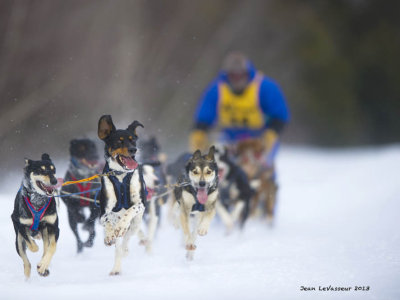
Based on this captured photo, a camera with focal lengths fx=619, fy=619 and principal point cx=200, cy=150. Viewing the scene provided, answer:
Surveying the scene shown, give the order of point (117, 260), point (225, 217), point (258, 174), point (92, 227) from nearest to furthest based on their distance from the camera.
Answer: point (117, 260)
point (92, 227)
point (225, 217)
point (258, 174)

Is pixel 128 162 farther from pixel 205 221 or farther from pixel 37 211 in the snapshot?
pixel 205 221

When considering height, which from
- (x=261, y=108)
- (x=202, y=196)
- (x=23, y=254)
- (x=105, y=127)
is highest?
(x=261, y=108)

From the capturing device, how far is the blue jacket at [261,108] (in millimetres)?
8078

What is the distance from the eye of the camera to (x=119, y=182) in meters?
4.16

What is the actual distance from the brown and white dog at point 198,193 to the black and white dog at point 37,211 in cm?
112

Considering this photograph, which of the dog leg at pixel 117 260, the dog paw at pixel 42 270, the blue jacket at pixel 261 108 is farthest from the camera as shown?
the blue jacket at pixel 261 108

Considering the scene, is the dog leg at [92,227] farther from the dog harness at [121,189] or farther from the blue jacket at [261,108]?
the blue jacket at [261,108]

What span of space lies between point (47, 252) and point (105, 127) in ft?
3.09

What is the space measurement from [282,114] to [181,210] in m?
3.40

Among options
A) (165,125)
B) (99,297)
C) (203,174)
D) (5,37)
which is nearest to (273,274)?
(203,174)

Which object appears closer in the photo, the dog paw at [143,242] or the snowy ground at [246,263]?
the snowy ground at [246,263]

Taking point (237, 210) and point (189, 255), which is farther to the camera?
point (237, 210)

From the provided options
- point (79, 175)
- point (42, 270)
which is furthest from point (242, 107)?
point (42, 270)

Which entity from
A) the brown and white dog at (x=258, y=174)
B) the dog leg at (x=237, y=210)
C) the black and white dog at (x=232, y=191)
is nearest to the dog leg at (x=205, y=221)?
the black and white dog at (x=232, y=191)
